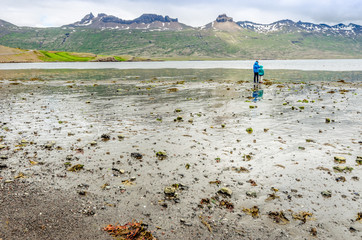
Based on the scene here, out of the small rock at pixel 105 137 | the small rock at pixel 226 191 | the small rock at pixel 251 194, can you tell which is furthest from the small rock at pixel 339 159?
the small rock at pixel 105 137

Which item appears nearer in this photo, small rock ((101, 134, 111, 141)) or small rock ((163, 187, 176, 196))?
small rock ((163, 187, 176, 196))

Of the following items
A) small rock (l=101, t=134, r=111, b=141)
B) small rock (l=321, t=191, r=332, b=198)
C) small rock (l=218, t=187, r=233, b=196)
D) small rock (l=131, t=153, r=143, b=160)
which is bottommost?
small rock (l=321, t=191, r=332, b=198)

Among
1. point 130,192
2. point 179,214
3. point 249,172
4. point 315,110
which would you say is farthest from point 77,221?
point 315,110

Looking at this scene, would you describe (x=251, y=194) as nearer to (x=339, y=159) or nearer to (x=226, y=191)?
(x=226, y=191)

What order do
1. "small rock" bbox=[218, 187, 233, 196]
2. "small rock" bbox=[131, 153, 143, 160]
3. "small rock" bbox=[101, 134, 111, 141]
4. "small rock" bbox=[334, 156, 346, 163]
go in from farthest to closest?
"small rock" bbox=[101, 134, 111, 141] → "small rock" bbox=[131, 153, 143, 160] → "small rock" bbox=[334, 156, 346, 163] → "small rock" bbox=[218, 187, 233, 196]

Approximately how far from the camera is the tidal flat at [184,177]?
26.7ft

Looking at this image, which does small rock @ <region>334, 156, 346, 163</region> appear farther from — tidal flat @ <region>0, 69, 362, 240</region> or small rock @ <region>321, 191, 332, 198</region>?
small rock @ <region>321, 191, 332, 198</region>

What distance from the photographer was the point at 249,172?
12.1 m

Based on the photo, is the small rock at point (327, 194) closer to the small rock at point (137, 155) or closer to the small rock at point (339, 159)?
the small rock at point (339, 159)

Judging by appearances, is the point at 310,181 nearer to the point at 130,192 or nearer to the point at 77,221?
the point at 130,192

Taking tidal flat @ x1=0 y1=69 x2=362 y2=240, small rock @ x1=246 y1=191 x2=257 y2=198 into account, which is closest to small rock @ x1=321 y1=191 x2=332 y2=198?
tidal flat @ x1=0 y1=69 x2=362 y2=240

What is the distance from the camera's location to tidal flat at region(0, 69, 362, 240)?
8.12 metres

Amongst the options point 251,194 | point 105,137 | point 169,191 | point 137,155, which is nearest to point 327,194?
point 251,194

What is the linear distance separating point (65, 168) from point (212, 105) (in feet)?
69.8
